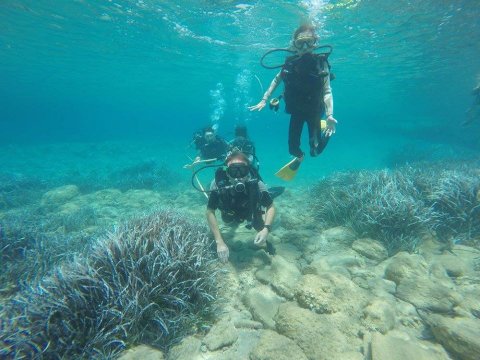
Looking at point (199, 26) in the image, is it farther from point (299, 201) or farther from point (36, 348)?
point (36, 348)

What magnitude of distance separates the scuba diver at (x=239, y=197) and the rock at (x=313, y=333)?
1585 millimetres

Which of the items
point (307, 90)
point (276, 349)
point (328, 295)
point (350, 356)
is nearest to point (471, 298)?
point (328, 295)

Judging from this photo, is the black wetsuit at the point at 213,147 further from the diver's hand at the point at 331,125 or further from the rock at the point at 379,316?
the rock at the point at 379,316

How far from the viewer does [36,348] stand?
263 centimetres

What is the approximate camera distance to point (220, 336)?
336 centimetres

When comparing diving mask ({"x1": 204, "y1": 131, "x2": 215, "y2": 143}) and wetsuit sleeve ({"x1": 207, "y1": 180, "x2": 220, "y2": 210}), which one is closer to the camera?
wetsuit sleeve ({"x1": 207, "y1": 180, "x2": 220, "y2": 210})

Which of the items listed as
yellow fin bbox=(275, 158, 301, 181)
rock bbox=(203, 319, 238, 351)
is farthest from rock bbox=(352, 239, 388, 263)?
rock bbox=(203, 319, 238, 351)

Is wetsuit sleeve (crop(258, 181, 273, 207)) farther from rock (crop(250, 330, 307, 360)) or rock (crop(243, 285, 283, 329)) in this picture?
rock (crop(250, 330, 307, 360))

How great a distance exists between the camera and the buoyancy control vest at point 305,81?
5.92 metres

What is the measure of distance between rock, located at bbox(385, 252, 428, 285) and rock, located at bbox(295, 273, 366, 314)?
3.66 feet

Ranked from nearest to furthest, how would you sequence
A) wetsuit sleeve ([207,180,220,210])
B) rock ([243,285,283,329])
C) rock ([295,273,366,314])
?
rock ([295,273,366,314]) < rock ([243,285,283,329]) < wetsuit sleeve ([207,180,220,210])

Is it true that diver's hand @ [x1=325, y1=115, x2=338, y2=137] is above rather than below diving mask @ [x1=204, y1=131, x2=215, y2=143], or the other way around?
above

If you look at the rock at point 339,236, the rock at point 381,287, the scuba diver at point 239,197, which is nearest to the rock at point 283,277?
the scuba diver at point 239,197

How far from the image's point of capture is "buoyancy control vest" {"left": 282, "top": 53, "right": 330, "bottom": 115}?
592cm
